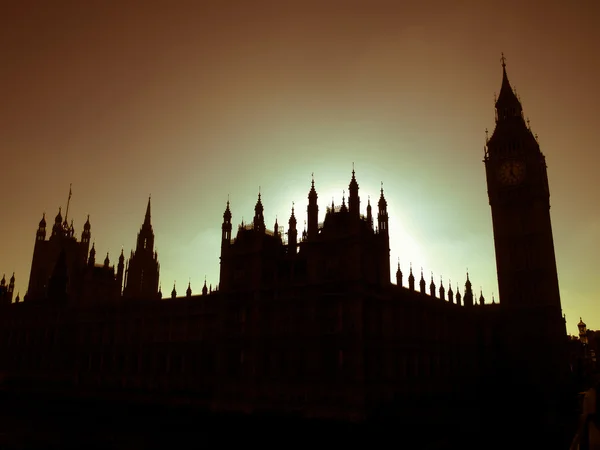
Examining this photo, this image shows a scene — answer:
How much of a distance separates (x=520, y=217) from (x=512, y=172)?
8286 mm

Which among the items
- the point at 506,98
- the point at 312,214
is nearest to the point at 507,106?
the point at 506,98

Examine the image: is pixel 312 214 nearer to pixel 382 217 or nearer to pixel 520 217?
pixel 382 217

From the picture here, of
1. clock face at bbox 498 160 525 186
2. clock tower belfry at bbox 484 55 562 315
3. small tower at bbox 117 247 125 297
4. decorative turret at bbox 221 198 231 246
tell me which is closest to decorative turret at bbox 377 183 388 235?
decorative turret at bbox 221 198 231 246

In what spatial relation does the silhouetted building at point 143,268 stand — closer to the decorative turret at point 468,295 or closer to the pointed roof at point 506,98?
the decorative turret at point 468,295

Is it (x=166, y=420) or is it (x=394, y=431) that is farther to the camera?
(x=166, y=420)

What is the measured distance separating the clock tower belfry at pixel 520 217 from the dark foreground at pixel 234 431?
37.5 m

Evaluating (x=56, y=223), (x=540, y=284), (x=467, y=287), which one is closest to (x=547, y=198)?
(x=540, y=284)

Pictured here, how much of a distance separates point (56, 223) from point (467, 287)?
10086 centimetres

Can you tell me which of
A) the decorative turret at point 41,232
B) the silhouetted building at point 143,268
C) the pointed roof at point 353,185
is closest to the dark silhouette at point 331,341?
the pointed roof at point 353,185

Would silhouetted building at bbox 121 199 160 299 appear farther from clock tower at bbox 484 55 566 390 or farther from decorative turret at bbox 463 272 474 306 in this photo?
clock tower at bbox 484 55 566 390

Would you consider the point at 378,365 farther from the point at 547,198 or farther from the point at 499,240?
the point at 547,198

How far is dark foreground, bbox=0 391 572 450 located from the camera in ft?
103

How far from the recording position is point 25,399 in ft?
200

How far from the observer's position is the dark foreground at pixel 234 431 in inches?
1233
